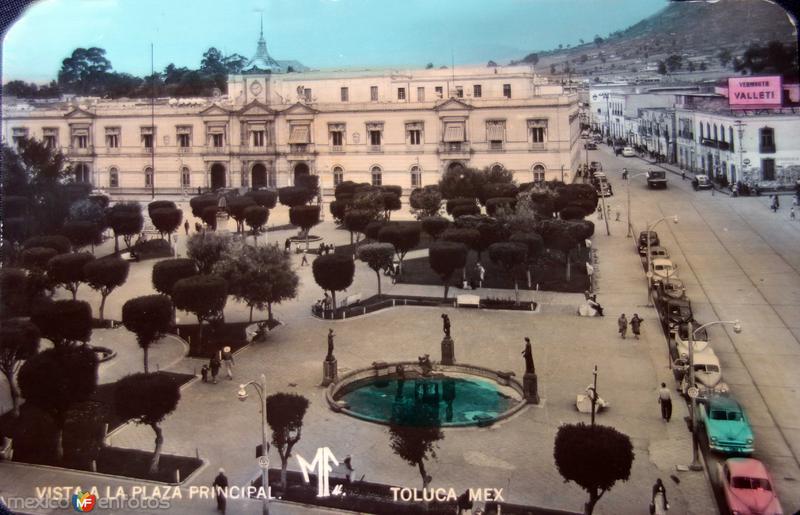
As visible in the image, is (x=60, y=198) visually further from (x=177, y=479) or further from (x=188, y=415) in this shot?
(x=177, y=479)

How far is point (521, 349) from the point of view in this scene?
53.2 ft

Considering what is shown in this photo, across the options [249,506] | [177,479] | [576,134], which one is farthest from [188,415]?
[576,134]

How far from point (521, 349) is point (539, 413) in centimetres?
314

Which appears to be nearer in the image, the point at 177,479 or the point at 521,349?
the point at 177,479

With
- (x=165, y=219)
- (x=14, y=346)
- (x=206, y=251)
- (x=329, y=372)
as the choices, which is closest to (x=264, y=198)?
(x=165, y=219)

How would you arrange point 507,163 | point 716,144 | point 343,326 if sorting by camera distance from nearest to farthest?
point 343,326 → point 716,144 → point 507,163

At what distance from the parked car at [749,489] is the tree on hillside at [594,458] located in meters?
1.50

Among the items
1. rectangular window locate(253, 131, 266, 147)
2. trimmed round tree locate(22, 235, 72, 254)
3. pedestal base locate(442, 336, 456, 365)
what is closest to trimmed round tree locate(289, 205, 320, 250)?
trimmed round tree locate(22, 235, 72, 254)

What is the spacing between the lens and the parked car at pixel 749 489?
9565 millimetres

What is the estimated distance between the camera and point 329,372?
14.4 metres

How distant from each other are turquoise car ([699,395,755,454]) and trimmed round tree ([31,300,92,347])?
1137 centimetres

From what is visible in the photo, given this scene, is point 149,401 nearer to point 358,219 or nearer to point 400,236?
point 400,236

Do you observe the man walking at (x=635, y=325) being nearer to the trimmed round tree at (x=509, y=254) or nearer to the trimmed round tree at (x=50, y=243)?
the trimmed round tree at (x=509, y=254)

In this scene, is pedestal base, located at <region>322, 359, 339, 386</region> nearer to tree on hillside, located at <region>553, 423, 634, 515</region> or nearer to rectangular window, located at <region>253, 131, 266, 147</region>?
tree on hillside, located at <region>553, 423, 634, 515</region>
